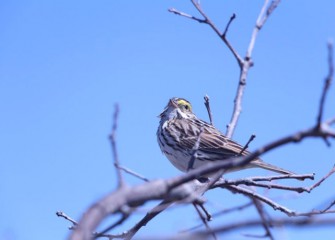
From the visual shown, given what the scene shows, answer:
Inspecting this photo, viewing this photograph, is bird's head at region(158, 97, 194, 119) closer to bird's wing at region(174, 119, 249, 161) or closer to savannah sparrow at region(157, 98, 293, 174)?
savannah sparrow at region(157, 98, 293, 174)

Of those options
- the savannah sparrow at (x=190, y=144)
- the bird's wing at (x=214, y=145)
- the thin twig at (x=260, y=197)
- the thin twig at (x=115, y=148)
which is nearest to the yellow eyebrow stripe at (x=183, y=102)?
the savannah sparrow at (x=190, y=144)

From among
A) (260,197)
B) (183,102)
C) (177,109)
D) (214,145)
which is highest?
(183,102)

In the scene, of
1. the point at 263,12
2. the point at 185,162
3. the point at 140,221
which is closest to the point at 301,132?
the point at 140,221

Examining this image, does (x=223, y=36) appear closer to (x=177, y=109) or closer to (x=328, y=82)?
(x=328, y=82)

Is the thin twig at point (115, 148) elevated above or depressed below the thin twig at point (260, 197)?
below

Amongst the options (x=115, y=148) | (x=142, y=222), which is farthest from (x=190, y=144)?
(x=115, y=148)

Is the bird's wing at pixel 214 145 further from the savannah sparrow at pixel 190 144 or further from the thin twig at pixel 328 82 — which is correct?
the thin twig at pixel 328 82

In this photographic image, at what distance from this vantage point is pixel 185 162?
30.2 feet

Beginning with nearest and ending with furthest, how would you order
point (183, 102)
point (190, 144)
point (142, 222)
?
point (142, 222) → point (190, 144) → point (183, 102)

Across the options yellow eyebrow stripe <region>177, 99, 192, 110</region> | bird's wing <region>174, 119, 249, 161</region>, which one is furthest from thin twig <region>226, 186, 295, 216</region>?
yellow eyebrow stripe <region>177, 99, 192, 110</region>

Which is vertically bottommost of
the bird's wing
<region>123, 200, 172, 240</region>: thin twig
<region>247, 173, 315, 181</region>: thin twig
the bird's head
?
<region>123, 200, 172, 240</region>: thin twig

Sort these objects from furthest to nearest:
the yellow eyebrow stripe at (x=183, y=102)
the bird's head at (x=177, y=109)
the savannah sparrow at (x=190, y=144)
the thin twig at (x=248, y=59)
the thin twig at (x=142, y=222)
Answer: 1. the yellow eyebrow stripe at (x=183, y=102)
2. the bird's head at (x=177, y=109)
3. the savannah sparrow at (x=190, y=144)
4. the thin twig at (x=248, y=59)
5. the thin twig at (x=142, y=222)

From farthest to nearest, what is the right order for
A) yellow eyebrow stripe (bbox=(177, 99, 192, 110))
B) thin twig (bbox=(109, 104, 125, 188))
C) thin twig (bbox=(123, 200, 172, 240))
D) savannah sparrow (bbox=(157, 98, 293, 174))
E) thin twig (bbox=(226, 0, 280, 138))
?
yellow eyebrow stripe (bbox=(177, 99, 192, 110)) → savannah sparrow (bbox=(157, 98, 293, 174)) → thin twig (bbox=(226, 0, 280, 138)) → thin twig (bbox=(123, 200, 172, 240)) → thin twig (bbox=(109, 104, 125, 188))

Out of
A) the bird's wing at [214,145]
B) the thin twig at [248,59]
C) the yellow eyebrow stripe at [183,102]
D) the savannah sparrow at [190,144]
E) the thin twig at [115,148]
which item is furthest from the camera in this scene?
the yellow eyebrow stripe at [183,102]
